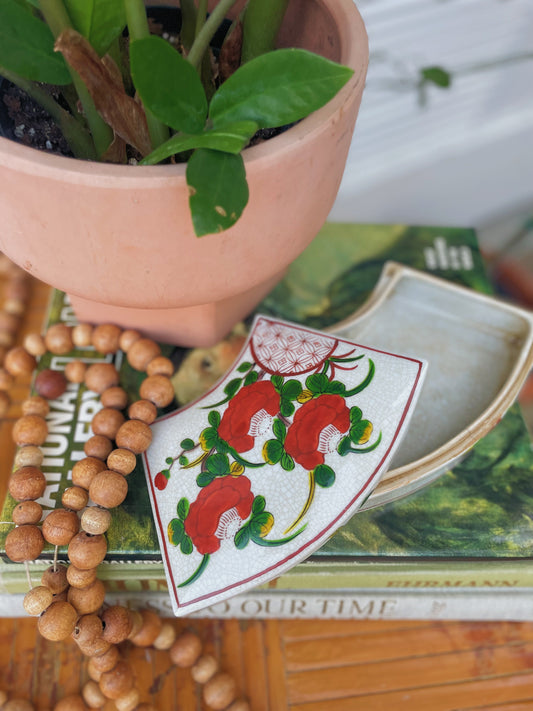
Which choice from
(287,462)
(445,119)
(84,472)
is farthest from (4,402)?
(445,119)

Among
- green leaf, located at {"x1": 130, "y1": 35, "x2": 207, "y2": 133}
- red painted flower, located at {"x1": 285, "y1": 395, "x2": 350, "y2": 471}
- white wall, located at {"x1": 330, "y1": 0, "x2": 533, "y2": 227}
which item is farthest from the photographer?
white wall, located at {"x1": 330, "y1": 0, "x2": 533, "y2": 227}

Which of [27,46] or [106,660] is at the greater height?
[27,46]

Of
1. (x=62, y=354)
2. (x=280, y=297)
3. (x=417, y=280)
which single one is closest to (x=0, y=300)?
(x=62, y=354)

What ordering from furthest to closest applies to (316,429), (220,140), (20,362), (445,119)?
(445,119) → (20,362) → (316,429) → (220,140)

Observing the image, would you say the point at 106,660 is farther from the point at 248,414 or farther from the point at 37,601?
the point at 248,414

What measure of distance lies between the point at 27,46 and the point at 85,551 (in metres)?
0.25

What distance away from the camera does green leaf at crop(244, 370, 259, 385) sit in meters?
0.38

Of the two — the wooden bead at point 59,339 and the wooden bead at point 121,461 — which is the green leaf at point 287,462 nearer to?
the wooden bead at point 121,461

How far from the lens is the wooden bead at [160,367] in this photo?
0.42 m

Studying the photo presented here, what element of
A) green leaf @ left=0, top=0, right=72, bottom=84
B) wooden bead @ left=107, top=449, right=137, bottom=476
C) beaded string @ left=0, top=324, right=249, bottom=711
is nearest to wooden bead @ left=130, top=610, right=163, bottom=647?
beaded string @ left=0, top=324, right=249, bottom=711

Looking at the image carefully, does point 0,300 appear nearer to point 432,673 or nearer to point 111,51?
point 111,51

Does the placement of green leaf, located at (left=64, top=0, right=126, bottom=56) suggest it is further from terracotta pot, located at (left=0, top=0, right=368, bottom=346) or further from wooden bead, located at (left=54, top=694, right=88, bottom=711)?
wooden bead, located at (left=54, top=694, right=88, bottom=711)

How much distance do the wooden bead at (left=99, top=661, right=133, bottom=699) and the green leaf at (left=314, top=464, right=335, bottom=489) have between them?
0.18 metres

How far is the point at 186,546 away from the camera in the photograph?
13.7 inches
